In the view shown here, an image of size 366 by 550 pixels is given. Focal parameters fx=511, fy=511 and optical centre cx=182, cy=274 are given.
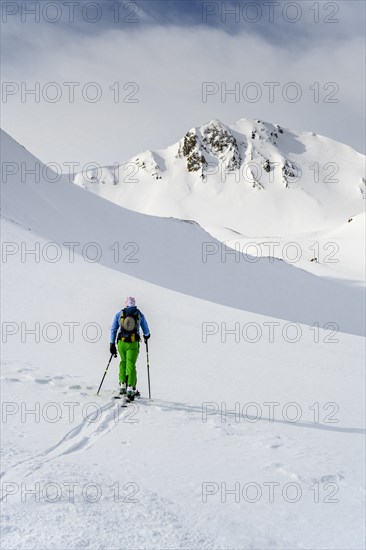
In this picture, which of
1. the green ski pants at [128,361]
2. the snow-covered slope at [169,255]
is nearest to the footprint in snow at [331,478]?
the green ski pants at [128,361]

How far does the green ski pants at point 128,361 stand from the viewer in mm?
8922

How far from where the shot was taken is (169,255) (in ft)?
132

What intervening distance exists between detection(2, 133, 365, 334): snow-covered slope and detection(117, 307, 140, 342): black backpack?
20323mm

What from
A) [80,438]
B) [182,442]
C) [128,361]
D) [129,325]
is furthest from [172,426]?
[129,325]

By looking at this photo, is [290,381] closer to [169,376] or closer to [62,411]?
[169,376]

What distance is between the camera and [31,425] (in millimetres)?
6992

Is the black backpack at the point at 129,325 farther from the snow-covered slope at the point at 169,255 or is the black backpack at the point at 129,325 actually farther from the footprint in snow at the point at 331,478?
the snow-covered slope at the point at 169,255

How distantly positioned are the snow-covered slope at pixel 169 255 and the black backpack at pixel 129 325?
20.3m

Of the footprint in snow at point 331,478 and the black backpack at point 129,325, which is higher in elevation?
the black backpack at point 129,325

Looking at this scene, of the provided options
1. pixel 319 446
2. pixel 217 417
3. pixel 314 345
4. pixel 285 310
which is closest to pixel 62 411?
pixel 217 417

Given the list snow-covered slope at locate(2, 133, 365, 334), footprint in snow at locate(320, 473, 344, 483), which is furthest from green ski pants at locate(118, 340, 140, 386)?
snow-covered slope at locate(2, 133, 365, 334)

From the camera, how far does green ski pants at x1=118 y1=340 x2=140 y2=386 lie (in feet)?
29.3

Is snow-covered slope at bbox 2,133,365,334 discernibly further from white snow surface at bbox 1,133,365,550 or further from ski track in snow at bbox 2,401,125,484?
ski track in snow at bbox 2,401,125,484

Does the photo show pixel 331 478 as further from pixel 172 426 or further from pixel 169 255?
pixel 169 255
